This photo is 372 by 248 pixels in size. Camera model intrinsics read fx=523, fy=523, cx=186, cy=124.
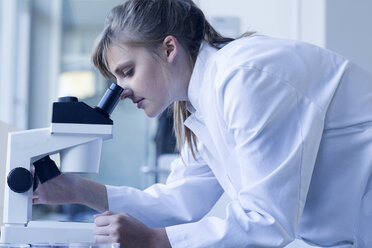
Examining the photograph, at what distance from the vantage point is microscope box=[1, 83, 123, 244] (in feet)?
3.19

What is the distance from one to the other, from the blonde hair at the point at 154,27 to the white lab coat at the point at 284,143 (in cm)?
6

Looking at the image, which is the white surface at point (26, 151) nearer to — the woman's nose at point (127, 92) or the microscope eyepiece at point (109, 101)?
the microscope eyepiece at point (109, 101)

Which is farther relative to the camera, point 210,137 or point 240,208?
point 210,137

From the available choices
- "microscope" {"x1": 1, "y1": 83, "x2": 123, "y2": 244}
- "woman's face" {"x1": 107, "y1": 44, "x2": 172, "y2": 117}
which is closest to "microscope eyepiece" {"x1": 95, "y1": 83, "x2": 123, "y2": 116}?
"microscope" {"x1": 1, "y1": 83, "x2": 123, "y2": 244}

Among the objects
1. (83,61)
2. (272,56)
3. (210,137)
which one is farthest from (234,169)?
(83,61)

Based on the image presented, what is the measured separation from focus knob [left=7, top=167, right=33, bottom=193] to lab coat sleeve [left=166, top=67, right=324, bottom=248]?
286 mm

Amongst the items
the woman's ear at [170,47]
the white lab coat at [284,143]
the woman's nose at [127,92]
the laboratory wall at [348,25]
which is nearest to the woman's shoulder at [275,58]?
the white lab coat at [284,143]

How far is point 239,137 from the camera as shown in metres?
1.00

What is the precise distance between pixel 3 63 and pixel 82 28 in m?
1.00

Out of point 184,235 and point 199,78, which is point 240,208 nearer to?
point 184,235

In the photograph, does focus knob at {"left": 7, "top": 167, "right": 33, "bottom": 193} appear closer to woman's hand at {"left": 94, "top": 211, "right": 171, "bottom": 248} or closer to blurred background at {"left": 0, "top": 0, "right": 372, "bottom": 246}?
woman's hand at {"left": 94, "top": 211, "right": 171, "bottom": 248}

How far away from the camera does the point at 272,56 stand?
1.07m

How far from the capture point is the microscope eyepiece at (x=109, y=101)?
101 centimetres

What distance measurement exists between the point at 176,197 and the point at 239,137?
0.45 meters
